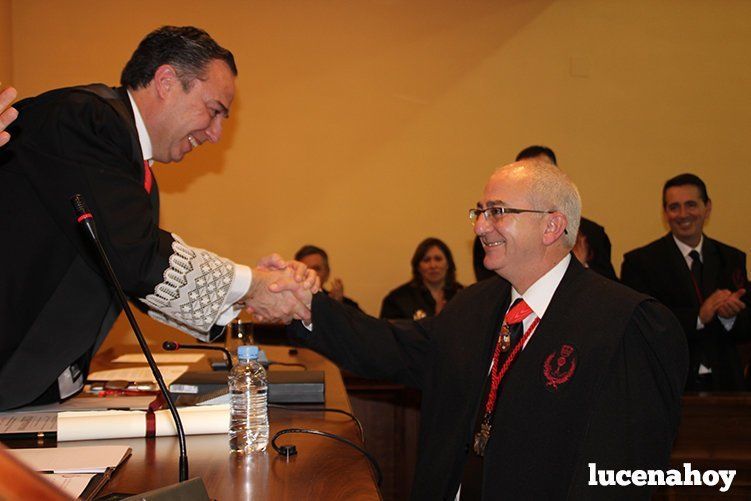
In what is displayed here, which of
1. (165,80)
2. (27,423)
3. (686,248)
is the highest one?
(165,80)

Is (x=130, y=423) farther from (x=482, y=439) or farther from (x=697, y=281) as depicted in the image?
(x=697, y=281)

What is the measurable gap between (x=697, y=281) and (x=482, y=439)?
3166 mm

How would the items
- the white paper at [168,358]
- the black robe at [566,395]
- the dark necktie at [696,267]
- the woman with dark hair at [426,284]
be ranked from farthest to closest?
1. the woman with dark hair at [426,284]
2. the dark necktie at [696,267]
3. the white paper at [168,358]
4. the black robe at [566,395]

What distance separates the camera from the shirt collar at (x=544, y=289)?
93.8 inches

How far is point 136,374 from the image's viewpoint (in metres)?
2.71

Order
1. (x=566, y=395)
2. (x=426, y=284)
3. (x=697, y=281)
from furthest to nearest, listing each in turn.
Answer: (x=426, y=284) → (x=697, y=281) → (x=566, y=395)

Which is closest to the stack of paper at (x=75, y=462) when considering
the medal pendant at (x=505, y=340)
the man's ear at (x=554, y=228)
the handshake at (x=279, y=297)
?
the handshake at (x=279, y=297)

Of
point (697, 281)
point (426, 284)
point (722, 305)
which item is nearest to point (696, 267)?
point (697, 281)

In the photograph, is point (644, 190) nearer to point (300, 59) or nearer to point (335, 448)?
point (300, 59)

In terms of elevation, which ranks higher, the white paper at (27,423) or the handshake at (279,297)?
the handshake at (279,297)

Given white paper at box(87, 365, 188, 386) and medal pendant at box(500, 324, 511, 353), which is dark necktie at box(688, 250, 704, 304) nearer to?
medal pendant at box(500, 324, 511, 353)

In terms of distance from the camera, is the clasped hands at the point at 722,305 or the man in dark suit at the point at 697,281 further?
the man in dark suit at the point at 697,281

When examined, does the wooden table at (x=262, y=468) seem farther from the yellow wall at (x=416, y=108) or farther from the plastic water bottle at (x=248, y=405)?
the yellow wall at (x=416, y=108)

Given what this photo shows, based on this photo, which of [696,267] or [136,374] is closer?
[136,374]
